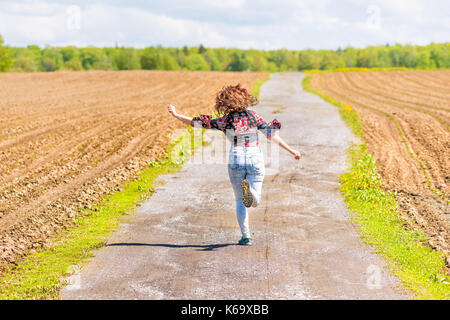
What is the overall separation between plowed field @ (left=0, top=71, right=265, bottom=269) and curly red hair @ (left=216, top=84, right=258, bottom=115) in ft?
11.4

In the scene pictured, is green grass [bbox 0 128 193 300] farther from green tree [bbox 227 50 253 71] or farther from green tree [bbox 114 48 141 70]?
green tree [bbox 227 50 253 71]

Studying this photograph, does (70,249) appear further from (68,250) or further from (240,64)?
(240,64)

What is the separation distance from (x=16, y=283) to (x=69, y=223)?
252cm

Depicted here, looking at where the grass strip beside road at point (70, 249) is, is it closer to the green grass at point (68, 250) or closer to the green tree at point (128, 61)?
the green grass at point (68, 250)

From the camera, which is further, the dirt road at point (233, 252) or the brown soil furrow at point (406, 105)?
the brown soil furrow at point (406, 105)

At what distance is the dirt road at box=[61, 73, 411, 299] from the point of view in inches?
219

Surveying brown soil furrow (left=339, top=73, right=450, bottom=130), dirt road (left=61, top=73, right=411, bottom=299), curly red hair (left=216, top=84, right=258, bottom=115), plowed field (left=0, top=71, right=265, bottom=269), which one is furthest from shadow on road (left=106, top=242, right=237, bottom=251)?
brown soil furrow (left=339, top=73, right=450, bottom=130)

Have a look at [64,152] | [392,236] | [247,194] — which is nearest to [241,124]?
[247,194]

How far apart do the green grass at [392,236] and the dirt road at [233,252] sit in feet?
0.67

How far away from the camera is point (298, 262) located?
6430 millimetres

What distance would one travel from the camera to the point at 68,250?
7.16 meters

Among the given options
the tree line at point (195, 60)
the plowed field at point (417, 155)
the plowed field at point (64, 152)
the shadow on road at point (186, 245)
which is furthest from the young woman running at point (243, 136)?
the tree line at point (195, 60)

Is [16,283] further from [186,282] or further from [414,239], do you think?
[414,239]

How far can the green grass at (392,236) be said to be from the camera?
5887 mm
